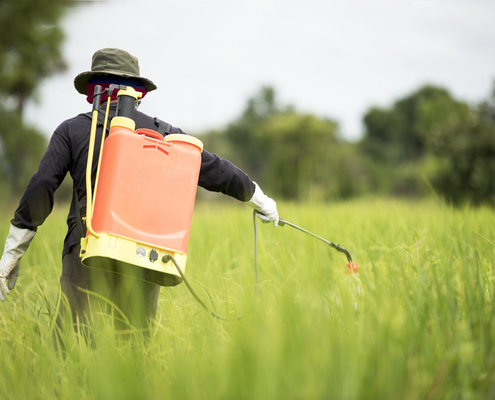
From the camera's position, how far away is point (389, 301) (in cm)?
146

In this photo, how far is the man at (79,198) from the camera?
1899 millimetres

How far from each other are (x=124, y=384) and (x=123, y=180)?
0.75 m

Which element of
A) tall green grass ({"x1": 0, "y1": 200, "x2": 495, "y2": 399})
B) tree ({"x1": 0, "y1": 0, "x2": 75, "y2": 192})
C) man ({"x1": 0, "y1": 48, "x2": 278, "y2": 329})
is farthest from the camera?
tree ({"x1": 0, "y1": 0, "x2": 75, "y2": 192})

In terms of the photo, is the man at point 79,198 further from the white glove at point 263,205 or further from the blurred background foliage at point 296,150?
the blurred background foliage at point 296,150

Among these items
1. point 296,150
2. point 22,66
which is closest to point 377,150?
point 296,150

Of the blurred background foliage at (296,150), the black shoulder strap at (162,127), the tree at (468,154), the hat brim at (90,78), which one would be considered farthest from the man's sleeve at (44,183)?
the tree at (468,154)

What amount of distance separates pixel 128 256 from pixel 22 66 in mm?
17316

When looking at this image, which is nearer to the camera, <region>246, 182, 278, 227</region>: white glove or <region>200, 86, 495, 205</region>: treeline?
<region>246, 182, 278, 227</region>: white glove

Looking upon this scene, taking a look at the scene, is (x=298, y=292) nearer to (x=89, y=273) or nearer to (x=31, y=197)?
(x=89, y=273)

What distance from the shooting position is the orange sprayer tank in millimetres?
1591

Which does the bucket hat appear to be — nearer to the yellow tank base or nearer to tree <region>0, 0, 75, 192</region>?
the yellow tank base

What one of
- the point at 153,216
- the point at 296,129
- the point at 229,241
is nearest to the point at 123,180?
the point at 153,216

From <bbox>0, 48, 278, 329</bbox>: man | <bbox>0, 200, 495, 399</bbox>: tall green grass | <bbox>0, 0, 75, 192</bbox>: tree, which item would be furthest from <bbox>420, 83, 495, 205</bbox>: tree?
<bbox>0, 0, 75, 192</bbox>: tree

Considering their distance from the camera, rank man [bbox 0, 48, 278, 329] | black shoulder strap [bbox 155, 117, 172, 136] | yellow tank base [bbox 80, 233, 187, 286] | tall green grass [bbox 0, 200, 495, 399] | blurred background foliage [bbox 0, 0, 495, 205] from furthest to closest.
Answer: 1. blurred background foliage [bbox 0, 0, 495, 205]
2. black shoulder strap [bbox 155, 117, 172, 136]
3. man [bbox 0, 48, 278, 329]
4. yellow tank base [bbox 80, 233, 187, 286]
5. tall green grass [bbox 0, 200, 495, 399]
